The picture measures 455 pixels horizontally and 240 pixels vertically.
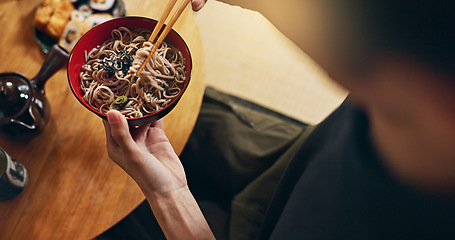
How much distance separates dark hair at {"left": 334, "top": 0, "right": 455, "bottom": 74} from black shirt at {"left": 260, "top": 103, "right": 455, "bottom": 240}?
0.18m

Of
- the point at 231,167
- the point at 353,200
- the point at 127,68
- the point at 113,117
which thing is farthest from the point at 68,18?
the point at 353,200

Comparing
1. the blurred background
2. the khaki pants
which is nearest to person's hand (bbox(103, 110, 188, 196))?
the khaki pants

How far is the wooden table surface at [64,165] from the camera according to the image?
3.77ft

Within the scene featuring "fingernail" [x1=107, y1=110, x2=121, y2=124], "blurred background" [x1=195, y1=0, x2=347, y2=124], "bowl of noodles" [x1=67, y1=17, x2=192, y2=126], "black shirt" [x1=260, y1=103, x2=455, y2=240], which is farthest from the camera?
"blurred background" [x1=195, y1=0, x2=347, y2=124]

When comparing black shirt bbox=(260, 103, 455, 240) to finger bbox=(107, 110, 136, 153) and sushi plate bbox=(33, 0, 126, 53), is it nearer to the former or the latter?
finger bbox=(107, 110, 136, 153)

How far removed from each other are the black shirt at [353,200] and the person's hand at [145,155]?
0.39 metres

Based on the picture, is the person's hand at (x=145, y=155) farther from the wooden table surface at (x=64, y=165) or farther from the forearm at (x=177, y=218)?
the wooden table surface at (x=64, y=165)

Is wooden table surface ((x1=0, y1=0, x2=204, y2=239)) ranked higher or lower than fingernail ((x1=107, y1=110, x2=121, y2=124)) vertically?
lower

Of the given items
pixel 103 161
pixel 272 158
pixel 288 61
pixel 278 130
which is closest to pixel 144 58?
pixel 103 161

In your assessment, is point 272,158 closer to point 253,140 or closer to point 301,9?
point 253,140

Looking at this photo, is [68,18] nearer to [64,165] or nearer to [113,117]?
[64,165]

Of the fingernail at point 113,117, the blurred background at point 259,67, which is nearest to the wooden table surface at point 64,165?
the fingernail at point 113,117

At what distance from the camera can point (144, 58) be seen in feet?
3.33

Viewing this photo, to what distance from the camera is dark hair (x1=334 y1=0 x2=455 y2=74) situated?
52cm
